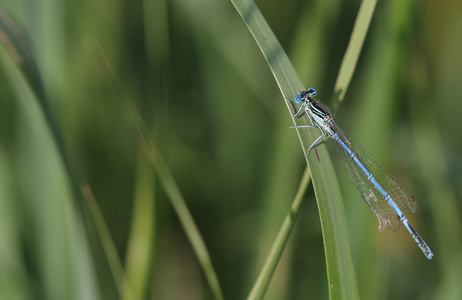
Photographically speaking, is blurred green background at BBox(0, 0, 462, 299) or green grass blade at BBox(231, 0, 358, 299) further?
blurred green background at BBox(0, 0, 462, 299)

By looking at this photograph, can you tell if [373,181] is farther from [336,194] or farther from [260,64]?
[260,64]

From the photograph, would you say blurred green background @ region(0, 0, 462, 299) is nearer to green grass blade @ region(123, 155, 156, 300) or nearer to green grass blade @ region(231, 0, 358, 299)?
green grass blade @ region(123, 155, 156, 300)

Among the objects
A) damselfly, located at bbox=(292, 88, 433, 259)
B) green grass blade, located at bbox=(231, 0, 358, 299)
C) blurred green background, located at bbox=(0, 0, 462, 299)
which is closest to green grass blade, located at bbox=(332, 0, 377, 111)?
green grass blade, located at bbox=(231, 0, 358, 299)

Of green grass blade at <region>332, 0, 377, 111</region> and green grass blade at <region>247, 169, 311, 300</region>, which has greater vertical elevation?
green grass blade at <region>332, 0, 377, 111</region>

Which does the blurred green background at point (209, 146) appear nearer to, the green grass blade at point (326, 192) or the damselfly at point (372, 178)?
the damselfly at point (372, 178)

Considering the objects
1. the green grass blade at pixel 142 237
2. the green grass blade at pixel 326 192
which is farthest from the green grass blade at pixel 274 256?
the green grass blade at pixel 142 237
